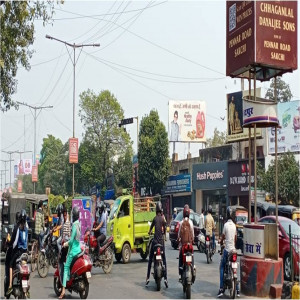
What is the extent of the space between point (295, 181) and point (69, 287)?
980 inches

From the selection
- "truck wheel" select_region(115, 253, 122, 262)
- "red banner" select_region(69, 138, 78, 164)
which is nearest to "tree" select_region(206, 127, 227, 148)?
"red banner" select_region(69, 138, 78, 164)

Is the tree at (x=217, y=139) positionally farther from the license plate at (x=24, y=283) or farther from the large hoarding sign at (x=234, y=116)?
the license plate at (x=24, y=283)

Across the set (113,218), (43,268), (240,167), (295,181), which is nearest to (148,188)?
(240,167)

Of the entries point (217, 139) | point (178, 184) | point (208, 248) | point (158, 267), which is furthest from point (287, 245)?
point (217, 139)

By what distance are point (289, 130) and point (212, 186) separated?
7468mm

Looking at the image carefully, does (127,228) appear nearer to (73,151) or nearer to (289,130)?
(73,151)

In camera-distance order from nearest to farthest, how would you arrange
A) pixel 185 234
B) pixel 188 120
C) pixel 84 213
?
1. pixel 185 234
2. pixel 84 213
3. pixel 188 120

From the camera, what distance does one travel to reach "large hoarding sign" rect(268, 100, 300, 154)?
38.7 m

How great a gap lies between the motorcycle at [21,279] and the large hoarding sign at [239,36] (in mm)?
6294

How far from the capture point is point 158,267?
40.4ft

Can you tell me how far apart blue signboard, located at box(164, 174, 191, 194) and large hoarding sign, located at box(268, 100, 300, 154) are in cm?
897

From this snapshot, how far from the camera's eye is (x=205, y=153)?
46.7 m

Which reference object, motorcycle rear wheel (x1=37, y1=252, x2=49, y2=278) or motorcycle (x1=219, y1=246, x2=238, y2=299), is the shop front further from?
motorcycle (x1=219, y1=246, x2=238, y2=299)

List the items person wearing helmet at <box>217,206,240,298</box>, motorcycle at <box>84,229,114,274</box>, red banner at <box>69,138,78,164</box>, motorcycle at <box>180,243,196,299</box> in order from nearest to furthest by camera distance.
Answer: motorcycle at <box>180,243,196,299</box> < person wearing helmet at <box>217,206,240,298</box> < motorcycle at <box>84,229,114,274</box> < red banner at <box>69,138,78,164</box>
